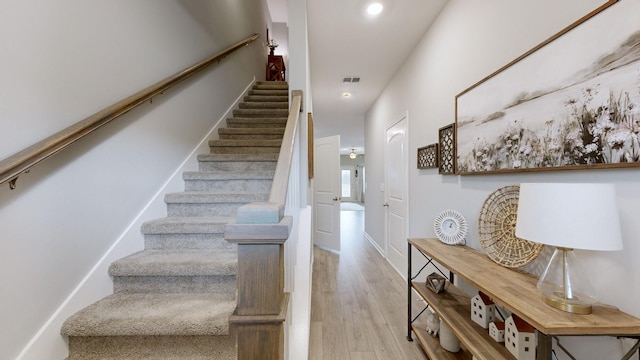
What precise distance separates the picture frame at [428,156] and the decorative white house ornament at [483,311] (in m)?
1.22

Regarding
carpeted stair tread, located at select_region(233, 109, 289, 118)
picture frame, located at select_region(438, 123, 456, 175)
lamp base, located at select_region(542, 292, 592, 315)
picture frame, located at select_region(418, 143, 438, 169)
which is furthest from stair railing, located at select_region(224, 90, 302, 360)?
carpeted stair tread, located at select_region(233, 109, 289, 118)

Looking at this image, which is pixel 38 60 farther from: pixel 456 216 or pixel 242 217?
pixel 456 216

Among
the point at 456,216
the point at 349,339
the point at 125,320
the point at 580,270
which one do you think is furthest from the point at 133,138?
the point at 580,270

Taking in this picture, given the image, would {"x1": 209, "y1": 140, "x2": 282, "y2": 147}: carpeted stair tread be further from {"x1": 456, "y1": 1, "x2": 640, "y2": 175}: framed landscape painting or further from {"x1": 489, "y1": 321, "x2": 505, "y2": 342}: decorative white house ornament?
{"x1": 489, "y1": 321, "x2": 505, "y2": 342}: decorative white house ornament

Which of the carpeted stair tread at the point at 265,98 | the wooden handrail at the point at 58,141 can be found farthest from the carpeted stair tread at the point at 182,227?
the carpeted stair tread at the point at 265,98

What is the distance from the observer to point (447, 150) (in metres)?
2.12

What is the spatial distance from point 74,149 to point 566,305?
226 cm

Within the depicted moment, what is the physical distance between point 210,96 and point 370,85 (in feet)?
7.97

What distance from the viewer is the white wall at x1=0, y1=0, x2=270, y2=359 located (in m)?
1.05

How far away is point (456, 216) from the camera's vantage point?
73.0 inches

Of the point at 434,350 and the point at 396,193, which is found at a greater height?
the point at 396,193

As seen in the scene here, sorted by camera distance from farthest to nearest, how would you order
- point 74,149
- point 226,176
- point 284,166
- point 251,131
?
point 251,131, point 226,176, point 74,149, point 284,166

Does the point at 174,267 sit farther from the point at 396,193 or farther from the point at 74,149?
the point at 396,193

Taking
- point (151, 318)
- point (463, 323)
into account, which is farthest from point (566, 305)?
point (151, 318)
